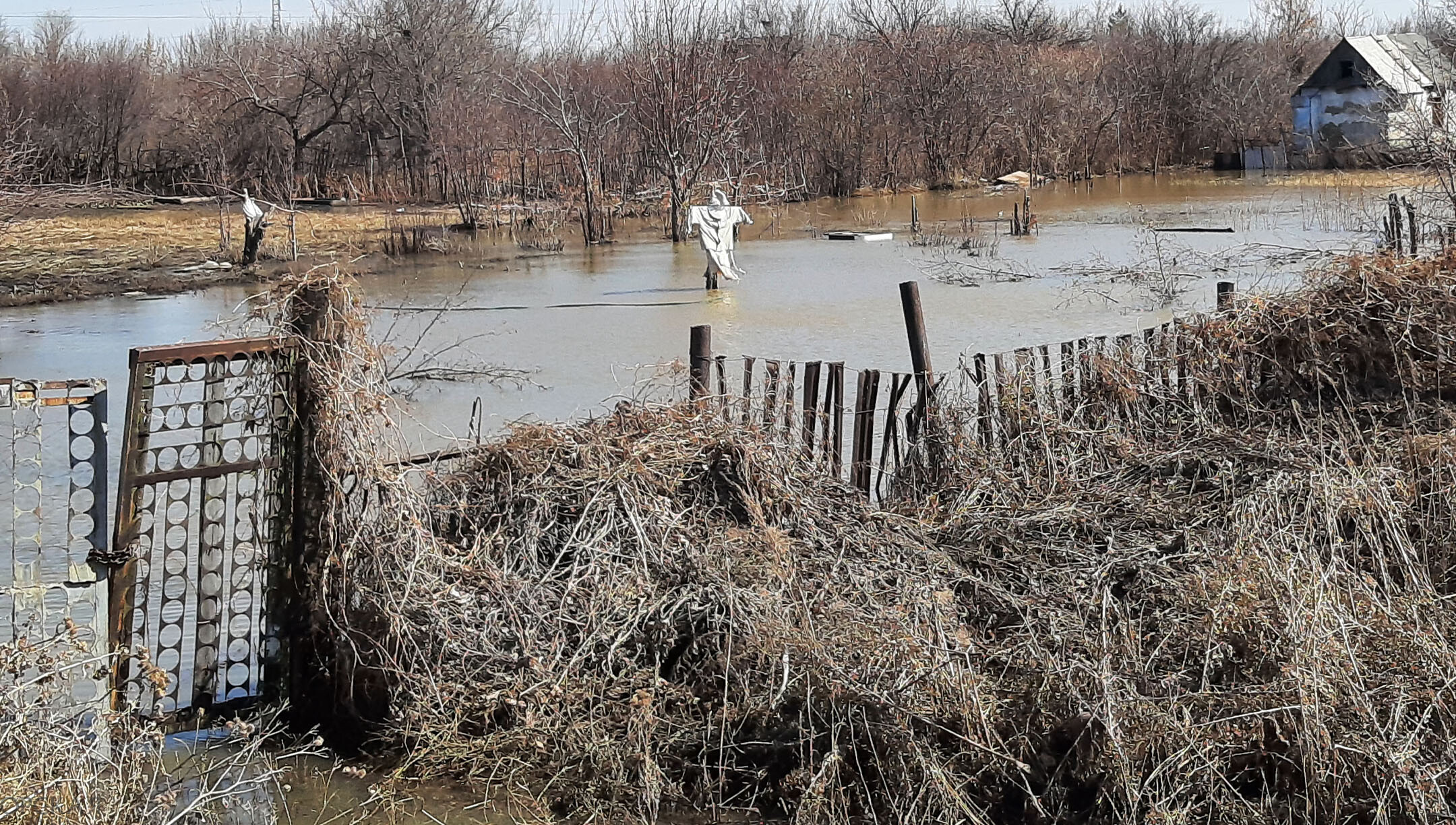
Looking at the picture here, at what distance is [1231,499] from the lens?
5641 mm

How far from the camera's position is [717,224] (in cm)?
1775

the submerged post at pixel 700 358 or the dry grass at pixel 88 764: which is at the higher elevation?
the submerged post at pixel 700 358

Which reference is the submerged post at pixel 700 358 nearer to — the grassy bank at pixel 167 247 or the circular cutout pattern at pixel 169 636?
the circular cutout pattern at pixel 169 636

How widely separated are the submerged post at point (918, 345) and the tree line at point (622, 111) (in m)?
18.7

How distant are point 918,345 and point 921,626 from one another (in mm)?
2795

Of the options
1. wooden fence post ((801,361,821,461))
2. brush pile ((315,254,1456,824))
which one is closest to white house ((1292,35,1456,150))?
wooden fence post ((801,361,821,461))

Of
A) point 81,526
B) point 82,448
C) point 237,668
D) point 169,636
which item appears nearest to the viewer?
point 237,668

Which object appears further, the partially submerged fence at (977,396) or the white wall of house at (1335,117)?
the white wall of house at (1335,117)

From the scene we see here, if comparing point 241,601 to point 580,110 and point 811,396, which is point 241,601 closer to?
point 811,396

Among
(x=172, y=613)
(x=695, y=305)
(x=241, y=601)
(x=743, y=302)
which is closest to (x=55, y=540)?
(x=172, y=613)

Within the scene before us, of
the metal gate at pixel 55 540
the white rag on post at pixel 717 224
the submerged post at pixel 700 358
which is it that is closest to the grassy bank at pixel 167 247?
the white rag on post at pixel 717 224

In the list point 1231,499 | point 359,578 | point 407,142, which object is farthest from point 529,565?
point 407,142

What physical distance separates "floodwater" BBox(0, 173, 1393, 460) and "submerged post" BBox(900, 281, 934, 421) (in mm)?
1853

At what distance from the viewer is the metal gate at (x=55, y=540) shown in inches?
174
